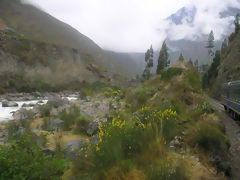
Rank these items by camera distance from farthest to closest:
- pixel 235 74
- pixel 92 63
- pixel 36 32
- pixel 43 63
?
pixel 36 32 → pixel 92 63 → pixel 43 63 → pixel 235 74

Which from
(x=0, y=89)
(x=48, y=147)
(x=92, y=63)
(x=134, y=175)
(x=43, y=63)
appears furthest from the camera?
(x=92, y=63)

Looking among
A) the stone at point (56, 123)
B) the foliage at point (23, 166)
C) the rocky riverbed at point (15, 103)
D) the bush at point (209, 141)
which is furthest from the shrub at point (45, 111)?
the foliage at point (23, 166)

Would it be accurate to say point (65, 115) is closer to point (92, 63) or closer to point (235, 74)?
point (235, 74)

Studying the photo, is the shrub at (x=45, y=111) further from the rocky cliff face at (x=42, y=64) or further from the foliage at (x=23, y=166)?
the rocky cliff face at (x=42, y=64)

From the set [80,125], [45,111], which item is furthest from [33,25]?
[80,125]

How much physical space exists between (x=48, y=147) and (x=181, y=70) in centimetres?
1187

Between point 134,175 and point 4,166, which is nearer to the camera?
point 4,166

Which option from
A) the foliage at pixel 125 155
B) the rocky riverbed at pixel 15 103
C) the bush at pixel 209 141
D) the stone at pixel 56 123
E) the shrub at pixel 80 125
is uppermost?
the foliage at pixel 125 155

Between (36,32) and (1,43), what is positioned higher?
(36,32)

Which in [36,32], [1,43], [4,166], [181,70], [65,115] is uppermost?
[36,32]

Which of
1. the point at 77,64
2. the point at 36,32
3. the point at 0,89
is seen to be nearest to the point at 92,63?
the point at 77,64

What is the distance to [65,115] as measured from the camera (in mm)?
15180

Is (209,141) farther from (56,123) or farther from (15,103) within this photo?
(15,103)

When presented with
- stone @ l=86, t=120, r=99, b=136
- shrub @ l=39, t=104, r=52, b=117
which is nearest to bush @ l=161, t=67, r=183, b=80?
stone @ l=86, t=120, r=99, b=136
